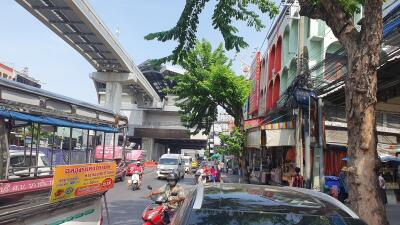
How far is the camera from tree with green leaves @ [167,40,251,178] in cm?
2919

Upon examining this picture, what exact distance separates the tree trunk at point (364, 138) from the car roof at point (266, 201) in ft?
5.85

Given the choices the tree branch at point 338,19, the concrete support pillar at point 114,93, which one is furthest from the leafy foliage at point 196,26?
the concrete support pillar at point 114,93

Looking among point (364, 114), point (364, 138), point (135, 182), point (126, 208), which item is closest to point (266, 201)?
point (364, 138)

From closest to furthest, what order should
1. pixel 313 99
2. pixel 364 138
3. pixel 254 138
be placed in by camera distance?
pixel 364 138 → pixel 313 99 → pixel 254 138

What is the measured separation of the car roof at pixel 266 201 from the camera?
3.07 metres

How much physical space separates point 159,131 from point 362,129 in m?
64.8

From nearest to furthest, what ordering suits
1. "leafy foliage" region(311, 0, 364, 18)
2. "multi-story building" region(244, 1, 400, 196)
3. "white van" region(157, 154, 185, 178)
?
1. "leafy foliage" region(311, 0, 364, 18)
2. "multi-story building" region(244, 1, 400, 196)
3. "white van" region(157, 154, 185, 178)

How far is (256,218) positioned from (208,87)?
27.1 meters

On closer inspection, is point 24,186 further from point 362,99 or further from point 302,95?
point 302,95

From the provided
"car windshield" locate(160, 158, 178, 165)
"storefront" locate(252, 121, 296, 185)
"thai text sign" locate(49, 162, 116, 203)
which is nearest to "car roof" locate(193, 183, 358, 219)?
"thai text sign" locate(49, 162, 116, 203)

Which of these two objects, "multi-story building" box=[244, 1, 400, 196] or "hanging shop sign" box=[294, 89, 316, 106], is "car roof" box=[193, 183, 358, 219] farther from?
"hanging shop sign" box=[294, 89, 316, 106]

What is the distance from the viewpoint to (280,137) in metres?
20.3

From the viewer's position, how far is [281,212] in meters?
2.98

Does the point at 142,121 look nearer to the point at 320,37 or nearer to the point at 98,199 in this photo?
the point at 320,37
